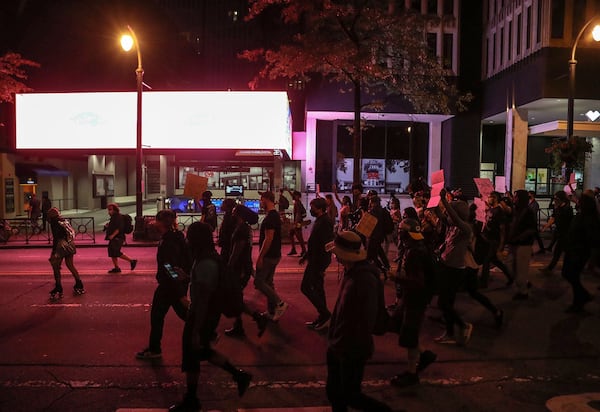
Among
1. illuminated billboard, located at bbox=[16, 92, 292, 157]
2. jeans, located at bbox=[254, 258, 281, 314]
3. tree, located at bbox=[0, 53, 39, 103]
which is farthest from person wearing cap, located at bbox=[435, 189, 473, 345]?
tree, located at bbox=[0, 53, 39, 103]

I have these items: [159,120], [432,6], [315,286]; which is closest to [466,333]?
[315,286]

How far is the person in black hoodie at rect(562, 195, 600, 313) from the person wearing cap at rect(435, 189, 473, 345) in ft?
7.21

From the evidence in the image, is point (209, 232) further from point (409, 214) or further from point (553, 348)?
point (553, 348)

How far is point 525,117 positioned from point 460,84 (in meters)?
4.43

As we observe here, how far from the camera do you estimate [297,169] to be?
90.9 feet

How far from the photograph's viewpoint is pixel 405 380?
4.62 m

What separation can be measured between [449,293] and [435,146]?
2408 centimetres

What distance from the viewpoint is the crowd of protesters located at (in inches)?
134

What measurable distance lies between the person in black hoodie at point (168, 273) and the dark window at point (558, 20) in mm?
19913

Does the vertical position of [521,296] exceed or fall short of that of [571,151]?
it falls short

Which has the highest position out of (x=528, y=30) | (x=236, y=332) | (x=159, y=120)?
(x=528, y=30)

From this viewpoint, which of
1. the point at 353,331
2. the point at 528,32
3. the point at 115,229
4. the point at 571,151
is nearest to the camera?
the point at 353,331

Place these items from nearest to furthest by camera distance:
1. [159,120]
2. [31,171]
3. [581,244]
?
[581,244]
[159,120]
[31,171]

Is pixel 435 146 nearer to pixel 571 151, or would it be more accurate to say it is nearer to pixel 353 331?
pixel 571 151
